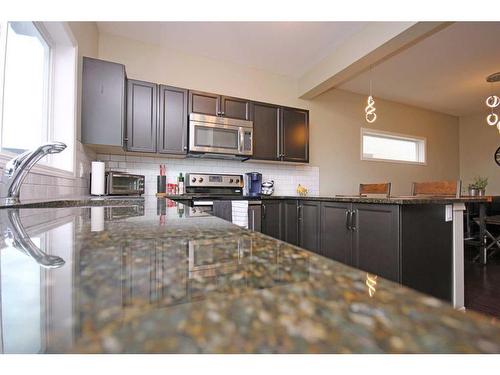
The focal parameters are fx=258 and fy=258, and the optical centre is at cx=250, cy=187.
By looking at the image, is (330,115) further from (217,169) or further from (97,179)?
(97,179)

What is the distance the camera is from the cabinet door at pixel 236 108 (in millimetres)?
3172

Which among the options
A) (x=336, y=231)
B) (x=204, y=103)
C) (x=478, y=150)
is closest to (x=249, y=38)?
(x=204, y=103)

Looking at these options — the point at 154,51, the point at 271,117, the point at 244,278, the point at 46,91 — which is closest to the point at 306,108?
the point at 271,117

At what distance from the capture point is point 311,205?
2789 millimetres

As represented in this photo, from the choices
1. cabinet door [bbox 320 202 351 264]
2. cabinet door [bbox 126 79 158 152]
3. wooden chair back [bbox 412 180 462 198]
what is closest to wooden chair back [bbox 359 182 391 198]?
wooden chair back [bbox 412 180 462 198]

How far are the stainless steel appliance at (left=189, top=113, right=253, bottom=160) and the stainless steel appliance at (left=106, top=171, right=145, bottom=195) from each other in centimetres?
67

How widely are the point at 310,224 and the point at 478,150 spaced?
498 cm

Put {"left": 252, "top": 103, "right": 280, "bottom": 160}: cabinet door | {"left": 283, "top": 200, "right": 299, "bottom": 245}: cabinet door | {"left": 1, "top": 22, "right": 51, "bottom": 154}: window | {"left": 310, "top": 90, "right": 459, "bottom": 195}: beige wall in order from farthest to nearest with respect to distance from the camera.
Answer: {"left": 310, "top": 90, "right": 459, "bottom": 195}: beige wall → {"left": 252, "top": 103, "right": 280, "bottom": 160}: cabinet door → {"left": 283, "top": 200, "right": 299, "bottom": 245}: cabinet door → {"left": 1, "top": 22, "right": 51, "bottom": 154}: window

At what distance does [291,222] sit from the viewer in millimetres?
3088

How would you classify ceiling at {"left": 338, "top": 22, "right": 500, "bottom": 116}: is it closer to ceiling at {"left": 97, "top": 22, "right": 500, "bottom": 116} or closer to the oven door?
ceiling at {"left": 97, "top": 22, "right": 500, "bottom": 116}

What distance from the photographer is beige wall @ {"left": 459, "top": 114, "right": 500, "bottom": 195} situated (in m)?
5.17

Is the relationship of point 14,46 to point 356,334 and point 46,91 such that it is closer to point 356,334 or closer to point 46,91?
point 46,91

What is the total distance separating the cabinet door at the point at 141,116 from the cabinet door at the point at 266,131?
1222 mm
